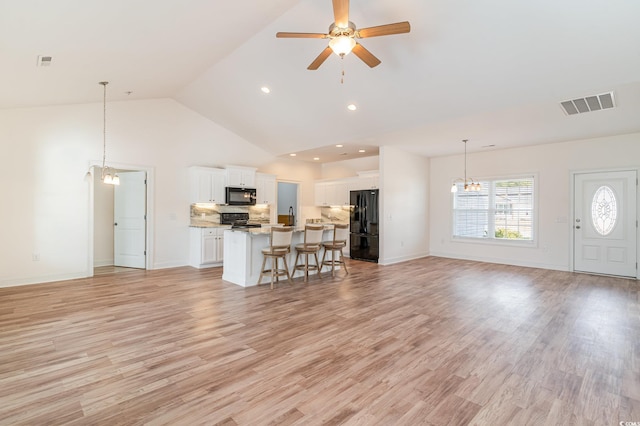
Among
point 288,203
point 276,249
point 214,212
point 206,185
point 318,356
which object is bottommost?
point 318,356

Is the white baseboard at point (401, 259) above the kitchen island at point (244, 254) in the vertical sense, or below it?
below

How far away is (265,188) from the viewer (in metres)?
8.38

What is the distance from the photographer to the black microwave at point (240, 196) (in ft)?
24.4

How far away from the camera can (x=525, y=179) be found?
23.9 ft

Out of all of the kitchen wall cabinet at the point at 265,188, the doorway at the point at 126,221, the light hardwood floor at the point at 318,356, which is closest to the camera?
the light hardwood floor at the point at 318,356

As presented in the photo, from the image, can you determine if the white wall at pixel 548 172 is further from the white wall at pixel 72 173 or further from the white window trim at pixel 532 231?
the white wall at pixel 72 173

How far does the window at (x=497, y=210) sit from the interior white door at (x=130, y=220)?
781cm

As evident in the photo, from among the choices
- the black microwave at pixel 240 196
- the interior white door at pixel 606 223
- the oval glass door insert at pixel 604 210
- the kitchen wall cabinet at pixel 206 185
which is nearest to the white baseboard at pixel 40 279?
the kitchen wall cabinet at pixel 206 185

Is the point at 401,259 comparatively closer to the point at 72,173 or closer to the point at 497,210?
the point at 497,210

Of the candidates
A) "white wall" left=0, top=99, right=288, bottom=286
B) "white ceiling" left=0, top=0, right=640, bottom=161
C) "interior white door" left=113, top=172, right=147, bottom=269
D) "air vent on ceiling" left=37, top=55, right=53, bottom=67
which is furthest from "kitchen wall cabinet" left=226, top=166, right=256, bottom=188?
"air vent on ceiling" left=37, top=55, right=53, bottom=67

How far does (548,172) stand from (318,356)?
6949mm

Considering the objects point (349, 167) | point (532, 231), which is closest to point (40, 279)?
point (349, 167)

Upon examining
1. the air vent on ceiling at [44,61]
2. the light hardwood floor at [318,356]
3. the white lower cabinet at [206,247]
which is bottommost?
the light hardwood floor at [318,356]

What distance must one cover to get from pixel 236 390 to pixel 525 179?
7.73 meters
